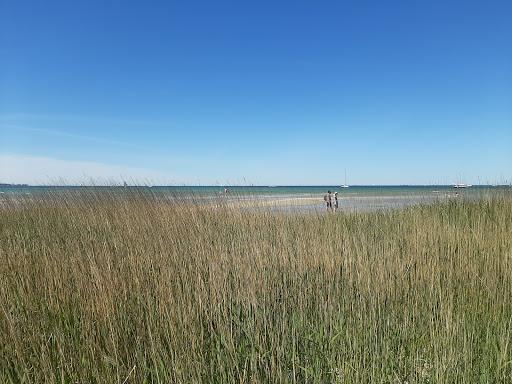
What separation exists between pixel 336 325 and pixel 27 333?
6.21 ft

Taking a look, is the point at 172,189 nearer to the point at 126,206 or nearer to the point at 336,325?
the point at 126,206

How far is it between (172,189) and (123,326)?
586 cm

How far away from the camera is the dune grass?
5.28 feet

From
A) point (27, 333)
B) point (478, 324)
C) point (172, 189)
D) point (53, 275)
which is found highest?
point (172, 189)

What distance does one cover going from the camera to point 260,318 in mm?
1919

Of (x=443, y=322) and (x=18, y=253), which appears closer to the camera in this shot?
(x=443, y=322)

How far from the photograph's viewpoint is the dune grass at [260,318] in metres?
1.61

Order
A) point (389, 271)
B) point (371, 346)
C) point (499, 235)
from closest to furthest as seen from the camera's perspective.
A: point (371, 346) < point (389, 271) < point (499, 235)

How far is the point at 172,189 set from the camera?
25.0ft

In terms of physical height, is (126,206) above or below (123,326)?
above

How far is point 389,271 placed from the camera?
2756 millimetres

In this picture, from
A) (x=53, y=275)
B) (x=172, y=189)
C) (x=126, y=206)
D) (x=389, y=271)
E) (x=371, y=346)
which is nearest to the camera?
(x=371, y=346)

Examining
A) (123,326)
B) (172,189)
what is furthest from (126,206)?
(123,326)

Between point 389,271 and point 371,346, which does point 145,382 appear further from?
point 389,271
